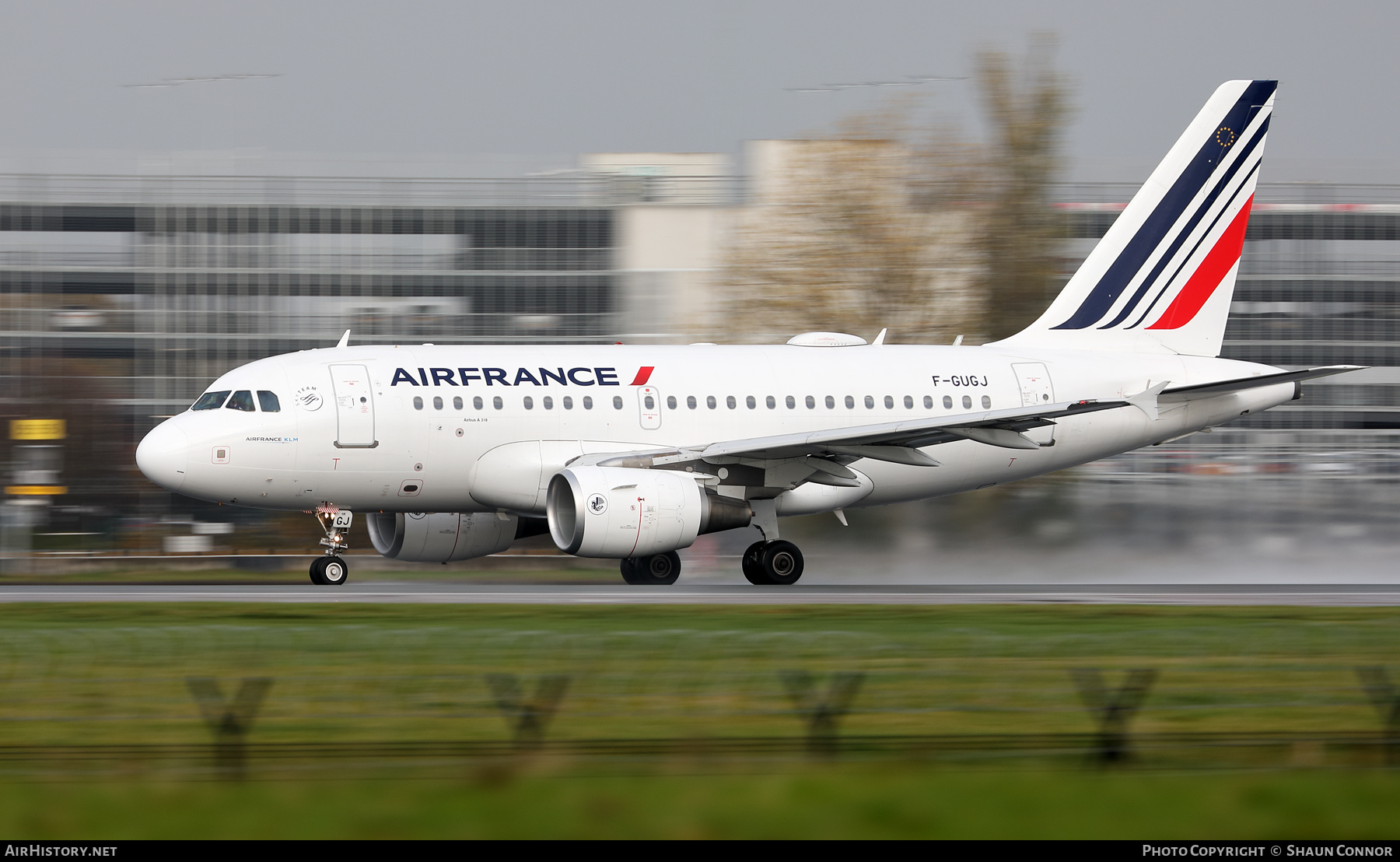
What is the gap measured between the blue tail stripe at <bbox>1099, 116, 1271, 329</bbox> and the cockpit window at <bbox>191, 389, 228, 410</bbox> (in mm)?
15972

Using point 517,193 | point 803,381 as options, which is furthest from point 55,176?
point 803,381

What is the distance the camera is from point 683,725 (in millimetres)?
9750

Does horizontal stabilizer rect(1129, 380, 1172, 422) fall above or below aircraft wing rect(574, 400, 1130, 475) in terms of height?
above

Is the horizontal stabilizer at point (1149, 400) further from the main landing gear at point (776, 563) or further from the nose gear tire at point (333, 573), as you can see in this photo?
the nose gear tire at point (333, 573)

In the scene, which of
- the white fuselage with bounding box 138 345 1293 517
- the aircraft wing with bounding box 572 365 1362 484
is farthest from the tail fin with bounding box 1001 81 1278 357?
the aircraft wing with bounding box 572 365 1362 484

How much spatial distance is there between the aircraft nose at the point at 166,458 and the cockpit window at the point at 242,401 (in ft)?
2.98

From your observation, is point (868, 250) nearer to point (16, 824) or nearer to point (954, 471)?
point (954, 471)

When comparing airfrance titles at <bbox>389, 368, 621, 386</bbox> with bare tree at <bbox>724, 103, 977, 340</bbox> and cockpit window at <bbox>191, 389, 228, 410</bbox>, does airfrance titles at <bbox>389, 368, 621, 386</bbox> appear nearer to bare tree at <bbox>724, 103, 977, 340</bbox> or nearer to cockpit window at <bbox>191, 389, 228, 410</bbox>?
cockpit window at <bbox>191, 389, 228, 410</bbox>

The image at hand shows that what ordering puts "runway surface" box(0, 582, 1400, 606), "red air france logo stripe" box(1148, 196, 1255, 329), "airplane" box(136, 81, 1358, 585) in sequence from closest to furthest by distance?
"runway surface" box(0, 582, 1400, 606) → "airplane" box(136, 81, 1358, 585) → "red air france logo stripe" box(1148, 196, 1255, 329)

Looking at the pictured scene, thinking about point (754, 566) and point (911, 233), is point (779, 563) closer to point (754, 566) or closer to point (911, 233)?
point (754, 566)

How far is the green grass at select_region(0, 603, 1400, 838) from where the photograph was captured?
26.8ft

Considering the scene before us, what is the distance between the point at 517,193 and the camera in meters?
89.8

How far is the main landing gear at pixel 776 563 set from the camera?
26719 mm
